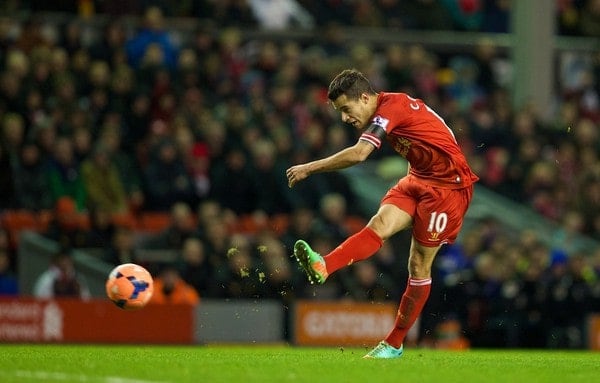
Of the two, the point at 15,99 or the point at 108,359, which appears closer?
the point at 108,359

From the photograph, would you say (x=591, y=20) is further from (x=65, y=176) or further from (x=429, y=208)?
(x=429, y=208)

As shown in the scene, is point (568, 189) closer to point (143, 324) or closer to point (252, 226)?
point (252, 226)

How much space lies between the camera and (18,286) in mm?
17250

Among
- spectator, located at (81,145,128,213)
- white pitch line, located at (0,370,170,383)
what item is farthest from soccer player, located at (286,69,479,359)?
spectator, located at (81,145,128,213)

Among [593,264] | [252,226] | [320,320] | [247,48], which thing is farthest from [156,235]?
[593,264]

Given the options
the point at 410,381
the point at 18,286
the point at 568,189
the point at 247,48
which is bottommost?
the point at 410,381

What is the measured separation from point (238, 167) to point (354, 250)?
335 inches

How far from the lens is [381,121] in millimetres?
10758

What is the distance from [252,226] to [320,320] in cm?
205

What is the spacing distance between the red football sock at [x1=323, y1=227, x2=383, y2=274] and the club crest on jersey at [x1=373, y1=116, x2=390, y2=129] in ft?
2.91

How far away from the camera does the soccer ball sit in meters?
12.3

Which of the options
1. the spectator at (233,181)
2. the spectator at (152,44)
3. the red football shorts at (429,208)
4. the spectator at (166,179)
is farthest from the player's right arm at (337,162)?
the spectator at (152,44)

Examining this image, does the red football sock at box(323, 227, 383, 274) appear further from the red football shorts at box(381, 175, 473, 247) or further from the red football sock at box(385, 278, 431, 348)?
the red football sock at box(385, 278, 431, 348)

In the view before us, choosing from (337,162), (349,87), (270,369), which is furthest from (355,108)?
(270,369)
